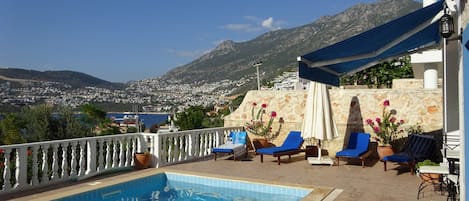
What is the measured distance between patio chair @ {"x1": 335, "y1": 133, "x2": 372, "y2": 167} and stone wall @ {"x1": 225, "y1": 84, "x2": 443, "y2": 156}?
3.69 ft

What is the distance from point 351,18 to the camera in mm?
89188

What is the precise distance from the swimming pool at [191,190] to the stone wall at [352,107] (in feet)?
15.9

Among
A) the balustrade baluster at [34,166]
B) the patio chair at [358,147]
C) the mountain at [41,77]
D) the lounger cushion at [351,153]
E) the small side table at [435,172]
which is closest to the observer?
the small side table at [435,172]

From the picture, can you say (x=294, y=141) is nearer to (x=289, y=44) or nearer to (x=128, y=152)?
(x=128, y=152)

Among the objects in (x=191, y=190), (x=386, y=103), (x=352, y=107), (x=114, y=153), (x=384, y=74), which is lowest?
(x=191, y=190)

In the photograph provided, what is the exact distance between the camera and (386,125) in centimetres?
1152

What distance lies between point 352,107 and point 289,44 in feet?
249

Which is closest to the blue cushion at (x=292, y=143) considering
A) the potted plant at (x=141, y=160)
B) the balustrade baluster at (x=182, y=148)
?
the balustrade baluster at (x=182, y=148)

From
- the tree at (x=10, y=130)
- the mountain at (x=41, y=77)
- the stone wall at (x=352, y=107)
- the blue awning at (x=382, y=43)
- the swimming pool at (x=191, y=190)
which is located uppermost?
the mountain at (x=41, y=77)

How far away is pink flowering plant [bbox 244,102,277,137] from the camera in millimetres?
13664

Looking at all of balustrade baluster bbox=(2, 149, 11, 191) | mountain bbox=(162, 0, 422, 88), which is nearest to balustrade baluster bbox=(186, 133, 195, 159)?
balustrade baluster bbox=(2, 149, 11, 191)

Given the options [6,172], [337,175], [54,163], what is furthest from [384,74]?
[6,172]

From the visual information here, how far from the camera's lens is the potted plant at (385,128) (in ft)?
36.9

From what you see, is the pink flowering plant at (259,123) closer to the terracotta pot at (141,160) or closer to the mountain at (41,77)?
the terracotta pot at (141,160)
